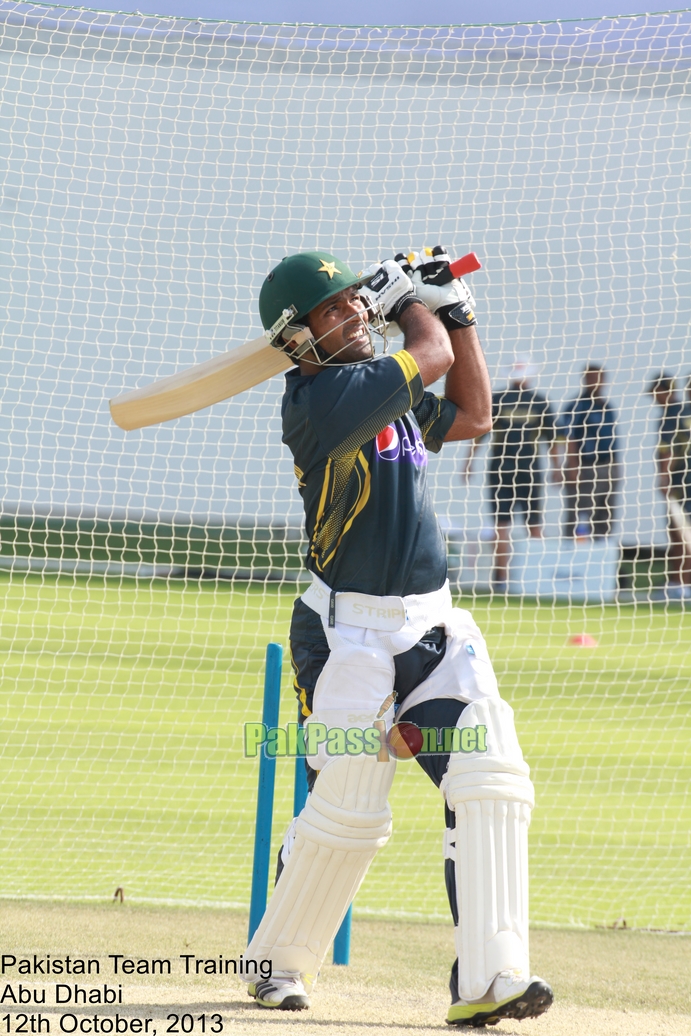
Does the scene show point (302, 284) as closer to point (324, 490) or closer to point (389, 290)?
point (389, 290)

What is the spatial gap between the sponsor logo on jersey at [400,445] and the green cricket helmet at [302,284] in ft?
1.15

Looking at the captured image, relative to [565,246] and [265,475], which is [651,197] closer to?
[565,246]

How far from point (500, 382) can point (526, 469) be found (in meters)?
0.73

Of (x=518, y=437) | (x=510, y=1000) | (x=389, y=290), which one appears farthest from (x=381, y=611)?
(x=518, y=437)

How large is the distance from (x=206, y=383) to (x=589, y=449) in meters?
4.36

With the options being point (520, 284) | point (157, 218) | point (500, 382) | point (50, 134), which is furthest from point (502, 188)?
point (50, 134)

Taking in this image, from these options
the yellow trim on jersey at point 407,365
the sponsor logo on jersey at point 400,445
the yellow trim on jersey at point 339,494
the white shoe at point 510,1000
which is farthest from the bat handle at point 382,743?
the yellow trim on jersey at point 407,365

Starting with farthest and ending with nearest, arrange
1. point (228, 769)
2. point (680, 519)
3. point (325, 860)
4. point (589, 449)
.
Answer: point (680, 519) < point (589, 449) < point (228, 769) < point (325, 860)

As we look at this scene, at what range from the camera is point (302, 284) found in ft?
8.38

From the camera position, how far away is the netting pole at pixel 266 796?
2.97 metres

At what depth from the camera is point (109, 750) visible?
17.9ft

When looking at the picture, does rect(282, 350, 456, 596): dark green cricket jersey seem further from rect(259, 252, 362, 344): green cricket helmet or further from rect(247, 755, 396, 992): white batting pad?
rect(247, 755, 396, 992): white batting pad

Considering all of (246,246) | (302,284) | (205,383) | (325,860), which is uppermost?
(246,246)

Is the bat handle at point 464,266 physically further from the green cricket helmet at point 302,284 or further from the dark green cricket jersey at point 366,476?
the dark green cricket jersey at point 366,476
